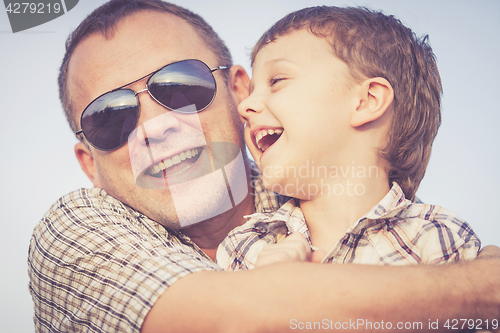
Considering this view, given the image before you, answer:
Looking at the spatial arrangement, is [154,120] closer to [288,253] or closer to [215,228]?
[215,228]

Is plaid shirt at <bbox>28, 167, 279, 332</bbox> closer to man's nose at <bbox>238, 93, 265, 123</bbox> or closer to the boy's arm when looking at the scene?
the boy's arm

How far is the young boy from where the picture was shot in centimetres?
187

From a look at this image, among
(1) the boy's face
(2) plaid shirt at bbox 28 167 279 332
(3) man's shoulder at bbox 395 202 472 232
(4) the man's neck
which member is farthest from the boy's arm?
(4) the man's neck

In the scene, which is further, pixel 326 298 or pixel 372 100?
pixel 372 100

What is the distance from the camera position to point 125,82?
2406 mm

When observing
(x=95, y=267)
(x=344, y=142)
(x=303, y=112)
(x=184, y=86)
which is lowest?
(x=95, y=267)

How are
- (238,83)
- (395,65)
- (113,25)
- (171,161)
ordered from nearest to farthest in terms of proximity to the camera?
(395,65) → (171,161) → (113,25) → (238,83)

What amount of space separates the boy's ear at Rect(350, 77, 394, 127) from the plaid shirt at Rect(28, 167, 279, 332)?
46.6 inches

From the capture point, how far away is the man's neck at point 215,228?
8.65 feet

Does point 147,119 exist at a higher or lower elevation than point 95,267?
higher

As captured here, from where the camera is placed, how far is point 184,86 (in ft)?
7.97

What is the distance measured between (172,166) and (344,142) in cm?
Result: 120

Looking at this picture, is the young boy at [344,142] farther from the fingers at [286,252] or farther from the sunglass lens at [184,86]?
the sunglass lens at [184,86]

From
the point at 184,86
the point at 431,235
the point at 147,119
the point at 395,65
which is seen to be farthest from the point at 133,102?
the point at 431,235
